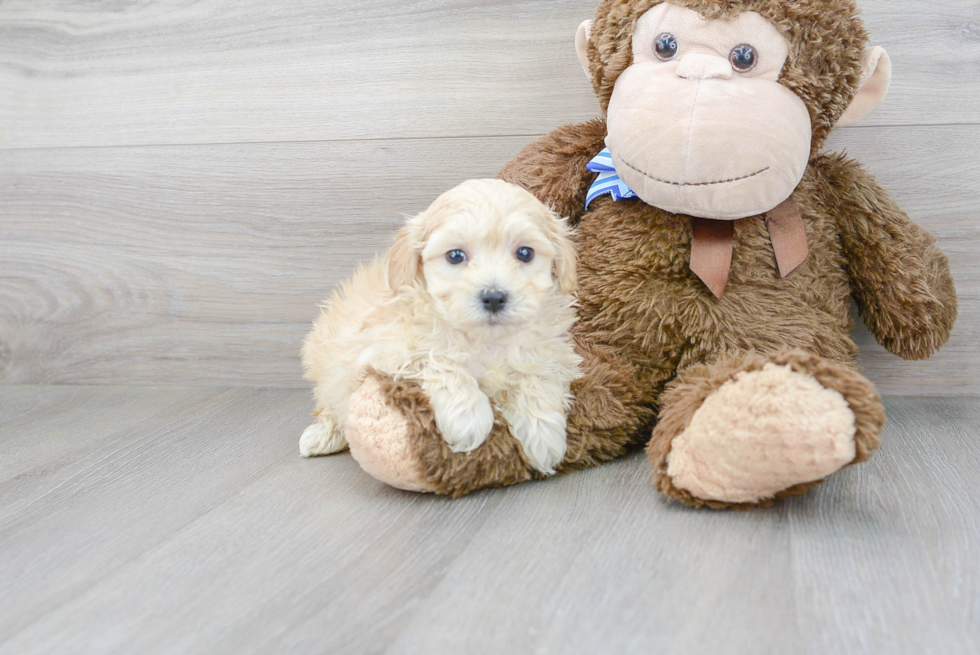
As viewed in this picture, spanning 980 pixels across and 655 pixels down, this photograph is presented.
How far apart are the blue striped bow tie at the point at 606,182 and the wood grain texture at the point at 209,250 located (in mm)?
294

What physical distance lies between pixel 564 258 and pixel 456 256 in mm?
131

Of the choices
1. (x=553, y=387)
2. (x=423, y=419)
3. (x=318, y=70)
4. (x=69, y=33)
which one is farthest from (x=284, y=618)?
(x=69, y=33)

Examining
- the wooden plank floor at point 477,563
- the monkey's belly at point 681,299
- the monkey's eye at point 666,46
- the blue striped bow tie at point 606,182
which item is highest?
the monkey's eye at point 666,46

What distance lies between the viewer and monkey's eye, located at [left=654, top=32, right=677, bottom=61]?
38.3 inches

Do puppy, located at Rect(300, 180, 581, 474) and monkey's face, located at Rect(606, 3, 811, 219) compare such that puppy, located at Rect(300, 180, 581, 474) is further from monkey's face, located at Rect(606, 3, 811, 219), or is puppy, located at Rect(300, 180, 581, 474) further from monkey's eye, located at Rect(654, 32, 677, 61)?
monkey's eye, located at Rect(654, 32, 677, 61)

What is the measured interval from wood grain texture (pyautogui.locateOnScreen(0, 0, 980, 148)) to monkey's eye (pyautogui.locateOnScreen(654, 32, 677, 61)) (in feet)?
1.17

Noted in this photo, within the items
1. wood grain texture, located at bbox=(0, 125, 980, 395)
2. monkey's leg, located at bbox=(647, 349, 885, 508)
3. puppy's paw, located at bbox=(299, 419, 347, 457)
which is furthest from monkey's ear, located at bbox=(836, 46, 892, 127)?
puppy's paw, located at bbox=(299, 419, 347, 457)

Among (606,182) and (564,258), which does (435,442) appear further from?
(606,182)

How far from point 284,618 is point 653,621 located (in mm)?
303

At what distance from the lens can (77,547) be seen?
0.86 metres

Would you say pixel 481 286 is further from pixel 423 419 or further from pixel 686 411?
pixel 686 411

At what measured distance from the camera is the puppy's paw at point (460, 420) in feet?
2.98

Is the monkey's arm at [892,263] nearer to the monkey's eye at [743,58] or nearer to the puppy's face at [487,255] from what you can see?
the monkey's eye at [743,58]

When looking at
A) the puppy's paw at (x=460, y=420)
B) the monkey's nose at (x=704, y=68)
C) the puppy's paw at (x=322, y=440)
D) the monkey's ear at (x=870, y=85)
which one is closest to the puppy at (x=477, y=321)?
the puppy's paw at (x=460, y=420)
